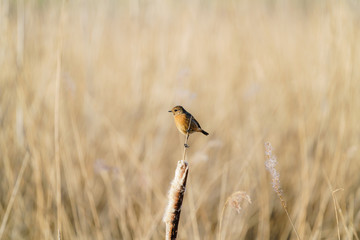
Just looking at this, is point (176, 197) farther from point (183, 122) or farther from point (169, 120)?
point (169, 120)

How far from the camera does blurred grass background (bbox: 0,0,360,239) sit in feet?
4.30

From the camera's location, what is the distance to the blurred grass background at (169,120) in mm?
1311

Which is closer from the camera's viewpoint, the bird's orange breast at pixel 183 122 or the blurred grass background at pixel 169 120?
the bird's orange breast at pixel 183 122

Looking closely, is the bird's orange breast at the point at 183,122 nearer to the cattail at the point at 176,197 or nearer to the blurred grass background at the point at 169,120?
the cattail at the point at 176,197

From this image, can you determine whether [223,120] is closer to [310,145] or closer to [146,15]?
[310,145]

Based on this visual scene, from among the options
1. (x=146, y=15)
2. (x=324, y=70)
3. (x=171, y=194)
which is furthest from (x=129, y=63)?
(x=171, y=194)

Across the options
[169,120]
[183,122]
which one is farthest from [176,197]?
[169,120]

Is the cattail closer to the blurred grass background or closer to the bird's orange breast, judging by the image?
the bird's orange breast

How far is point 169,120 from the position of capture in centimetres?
183

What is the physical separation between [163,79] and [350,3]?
899mm

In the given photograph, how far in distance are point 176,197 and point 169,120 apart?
1294mm

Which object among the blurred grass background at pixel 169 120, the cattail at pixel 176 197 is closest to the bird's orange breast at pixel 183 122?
the cattail at pixel 176 197

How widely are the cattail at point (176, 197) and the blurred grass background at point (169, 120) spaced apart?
0.59m

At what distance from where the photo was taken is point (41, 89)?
161 centimetres
